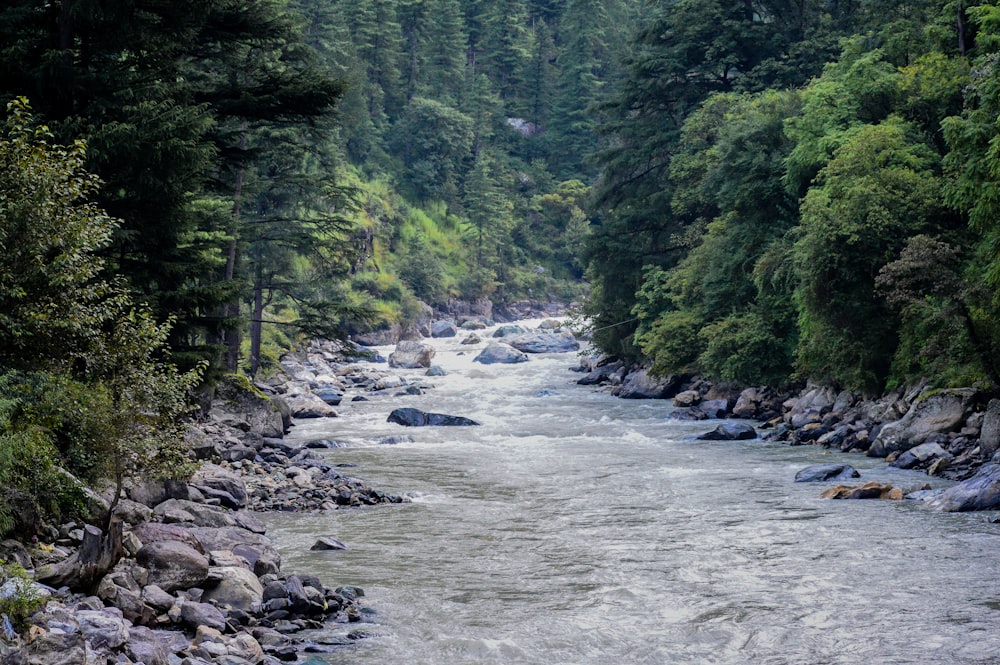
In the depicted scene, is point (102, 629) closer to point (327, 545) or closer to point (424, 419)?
point (327, 545)

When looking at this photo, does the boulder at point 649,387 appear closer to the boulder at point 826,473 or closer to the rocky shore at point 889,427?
the rocky shore at point 889,427

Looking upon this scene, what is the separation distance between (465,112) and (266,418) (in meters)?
61.1

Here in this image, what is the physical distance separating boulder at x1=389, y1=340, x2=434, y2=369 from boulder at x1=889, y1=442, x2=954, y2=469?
28985mm

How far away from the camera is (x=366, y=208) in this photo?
223ft

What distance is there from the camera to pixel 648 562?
42.4 feet

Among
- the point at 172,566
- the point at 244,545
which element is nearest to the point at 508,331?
the point at 244,545

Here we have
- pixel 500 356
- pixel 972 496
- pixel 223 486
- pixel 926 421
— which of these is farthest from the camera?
pixel 500 356

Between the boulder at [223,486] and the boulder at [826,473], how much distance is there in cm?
1048

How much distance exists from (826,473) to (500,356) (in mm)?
28909

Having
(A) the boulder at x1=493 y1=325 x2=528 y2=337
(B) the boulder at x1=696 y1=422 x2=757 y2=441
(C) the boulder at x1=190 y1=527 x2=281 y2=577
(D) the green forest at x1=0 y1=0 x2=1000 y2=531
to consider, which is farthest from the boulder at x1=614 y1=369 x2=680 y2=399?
(C) the boulder at x1=190 y1=527 x2=281 y2=577

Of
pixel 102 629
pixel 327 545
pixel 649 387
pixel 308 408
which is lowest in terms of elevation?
pixel 327 545

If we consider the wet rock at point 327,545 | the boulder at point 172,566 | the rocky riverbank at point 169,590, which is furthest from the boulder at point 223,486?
the boulder at point 172,566

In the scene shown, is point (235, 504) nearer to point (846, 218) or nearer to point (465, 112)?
point (846, 218)

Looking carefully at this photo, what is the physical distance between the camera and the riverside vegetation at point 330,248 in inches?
411
